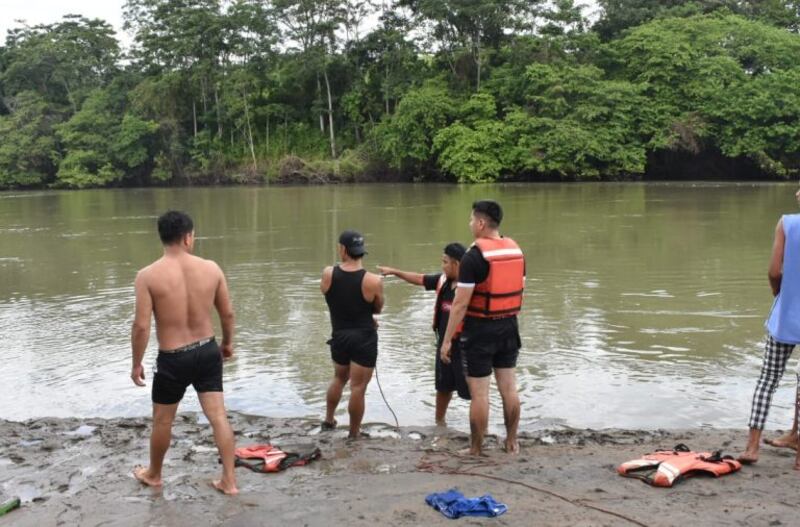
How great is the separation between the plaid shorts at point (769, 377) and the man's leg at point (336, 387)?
2653 mm

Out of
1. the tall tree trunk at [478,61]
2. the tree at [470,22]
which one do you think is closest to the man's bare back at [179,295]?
the tree at [470,22]

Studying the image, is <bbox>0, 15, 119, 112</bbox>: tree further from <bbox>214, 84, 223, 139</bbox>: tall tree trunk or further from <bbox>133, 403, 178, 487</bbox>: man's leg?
<bbox>133, 403, 178, 487</bbox>: man's leg

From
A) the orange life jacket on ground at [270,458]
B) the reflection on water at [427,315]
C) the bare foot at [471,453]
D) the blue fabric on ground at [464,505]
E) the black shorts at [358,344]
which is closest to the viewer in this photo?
the blue fabric on ground at [464,505]

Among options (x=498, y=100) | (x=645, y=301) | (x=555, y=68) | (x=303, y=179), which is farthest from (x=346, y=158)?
(x=645, y=301)

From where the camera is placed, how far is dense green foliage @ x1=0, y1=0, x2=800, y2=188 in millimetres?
39406

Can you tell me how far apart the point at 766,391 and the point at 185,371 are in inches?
133

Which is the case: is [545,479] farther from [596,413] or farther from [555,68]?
[555,68]

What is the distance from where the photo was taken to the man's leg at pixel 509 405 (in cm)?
500

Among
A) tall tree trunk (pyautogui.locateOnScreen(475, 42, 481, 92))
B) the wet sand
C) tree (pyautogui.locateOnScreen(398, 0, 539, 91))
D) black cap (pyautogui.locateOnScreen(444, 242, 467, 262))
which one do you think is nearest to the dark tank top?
black cap (pyautogui.locateOnScreen(444, 242, 467, 262))

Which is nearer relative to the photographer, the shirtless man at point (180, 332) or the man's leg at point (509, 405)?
the shirtless man at point (180, 332)

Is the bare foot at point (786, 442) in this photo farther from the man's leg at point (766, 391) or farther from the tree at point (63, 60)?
the tree at point (63, 60)

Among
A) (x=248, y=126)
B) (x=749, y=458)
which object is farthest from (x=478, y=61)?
(x=749, y=458)

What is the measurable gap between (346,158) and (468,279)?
4195 cm

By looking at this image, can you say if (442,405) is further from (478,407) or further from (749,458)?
(749,458)
